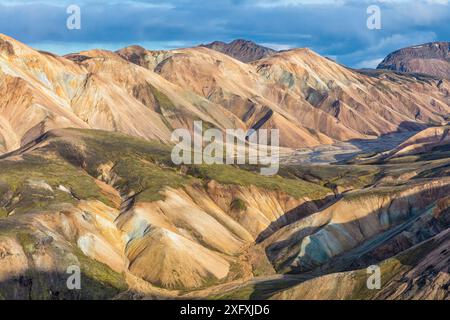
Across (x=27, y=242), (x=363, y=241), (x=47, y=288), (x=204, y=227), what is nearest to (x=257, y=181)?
(x=204, y=227)

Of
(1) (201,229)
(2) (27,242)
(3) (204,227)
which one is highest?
(2) (27,242)

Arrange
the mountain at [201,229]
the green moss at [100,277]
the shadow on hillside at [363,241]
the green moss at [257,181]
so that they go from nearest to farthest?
the mountain at [201,229], the green moss at [100,277], the shadow on hillside at [363,241], the green moss at [257,181]

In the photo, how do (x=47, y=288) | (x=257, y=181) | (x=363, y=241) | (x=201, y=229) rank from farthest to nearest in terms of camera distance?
(x=257, y=181) → (x=201, y=229) → (x=363, y=241) → (x=47, y=288)

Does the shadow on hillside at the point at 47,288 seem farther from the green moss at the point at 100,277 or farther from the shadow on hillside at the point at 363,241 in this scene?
the shadow on hillside at the point at 363,241

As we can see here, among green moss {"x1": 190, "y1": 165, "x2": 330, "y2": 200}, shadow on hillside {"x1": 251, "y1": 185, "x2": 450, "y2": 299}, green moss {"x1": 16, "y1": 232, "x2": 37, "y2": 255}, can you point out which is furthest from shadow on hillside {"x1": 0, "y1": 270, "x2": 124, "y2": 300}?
green moss {"x1": 190, "y1": 165, "x2": 330, "y2": 200}

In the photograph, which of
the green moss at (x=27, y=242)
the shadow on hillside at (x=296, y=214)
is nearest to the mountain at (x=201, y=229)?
the green moss at (x=27, y=242)

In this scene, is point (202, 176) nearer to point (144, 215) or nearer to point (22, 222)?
point (144, 215)

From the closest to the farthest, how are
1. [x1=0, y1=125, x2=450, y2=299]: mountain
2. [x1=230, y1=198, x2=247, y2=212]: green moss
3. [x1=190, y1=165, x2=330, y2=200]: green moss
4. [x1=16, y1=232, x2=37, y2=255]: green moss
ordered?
[x1=0, y1=125, x2=450, y2=299]: mountain < [x1=16, y1=232, x2=37, y2=255]: green moss < [x1=230, y1=198, x2=247, y2=212]: green moss < [x1=190, y1=165, x2=330, y2=200]: green moss

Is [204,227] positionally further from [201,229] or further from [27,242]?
[27,242]

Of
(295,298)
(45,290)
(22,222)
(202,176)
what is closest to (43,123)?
(202,176)

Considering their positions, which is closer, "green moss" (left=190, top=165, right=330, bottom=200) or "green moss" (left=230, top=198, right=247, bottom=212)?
"green moss" (left=230, top=198, right=247, bottom=212)

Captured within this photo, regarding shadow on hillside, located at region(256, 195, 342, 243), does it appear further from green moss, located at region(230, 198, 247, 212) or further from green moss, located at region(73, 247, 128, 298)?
green moss, located at region(73, 247, 128, 298)
